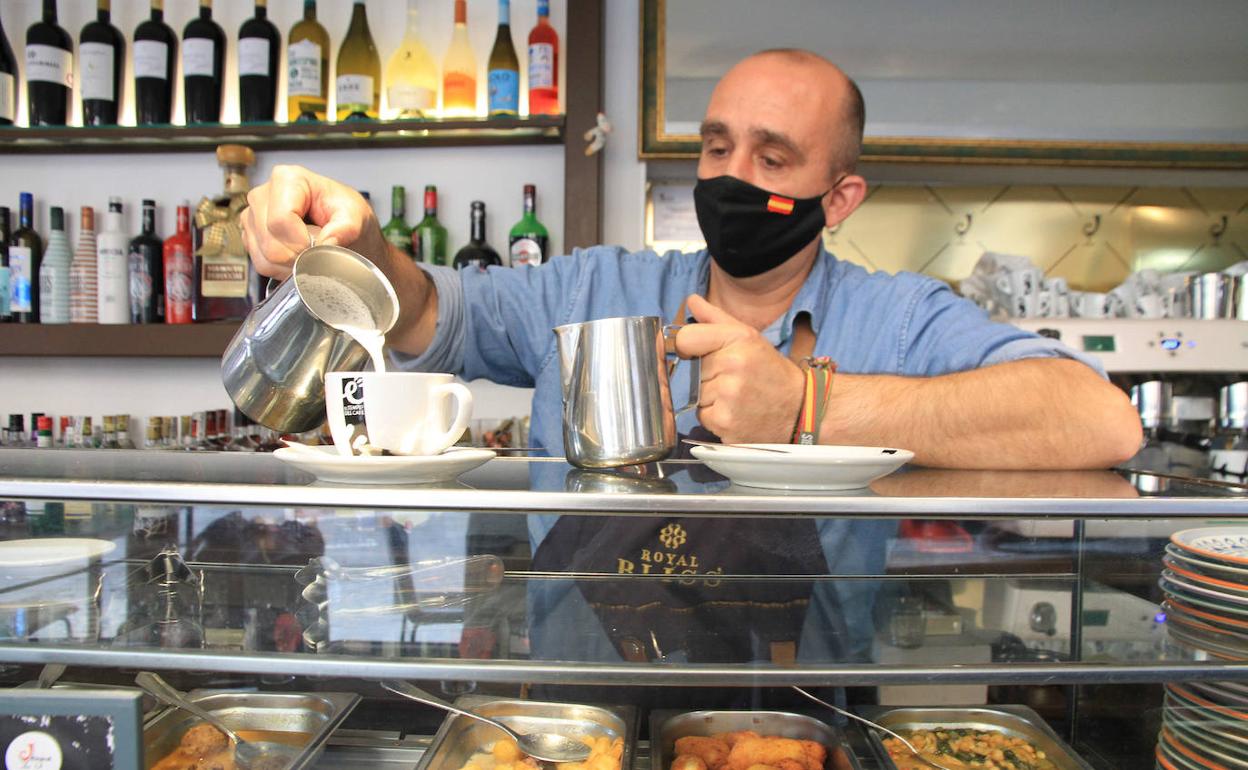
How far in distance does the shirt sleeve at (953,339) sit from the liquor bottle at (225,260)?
1.71 meters

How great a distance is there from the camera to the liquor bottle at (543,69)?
7.43 ft

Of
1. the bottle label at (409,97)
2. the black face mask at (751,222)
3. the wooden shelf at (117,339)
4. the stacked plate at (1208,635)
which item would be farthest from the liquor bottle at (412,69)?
the stacked plate at (1208,635)

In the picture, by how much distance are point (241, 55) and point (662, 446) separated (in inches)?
84.1

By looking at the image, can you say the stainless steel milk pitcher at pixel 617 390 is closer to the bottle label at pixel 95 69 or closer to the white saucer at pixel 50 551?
the white saucer at pixel 50 551

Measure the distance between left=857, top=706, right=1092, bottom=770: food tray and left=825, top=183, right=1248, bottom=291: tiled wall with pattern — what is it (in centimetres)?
188

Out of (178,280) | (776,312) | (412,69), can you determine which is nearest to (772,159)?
(776,312)

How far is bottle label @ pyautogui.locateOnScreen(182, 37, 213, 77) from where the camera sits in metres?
2.33

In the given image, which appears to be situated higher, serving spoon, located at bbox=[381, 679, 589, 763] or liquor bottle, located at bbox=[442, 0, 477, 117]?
liquor bottle, located at bbox=[442, 0, 477, 117]

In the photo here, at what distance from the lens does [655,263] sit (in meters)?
1.67

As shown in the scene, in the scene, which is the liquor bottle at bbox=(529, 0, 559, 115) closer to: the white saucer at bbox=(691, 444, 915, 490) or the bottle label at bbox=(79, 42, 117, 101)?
the bottle label at bbox=(79, 42, 117, 101)

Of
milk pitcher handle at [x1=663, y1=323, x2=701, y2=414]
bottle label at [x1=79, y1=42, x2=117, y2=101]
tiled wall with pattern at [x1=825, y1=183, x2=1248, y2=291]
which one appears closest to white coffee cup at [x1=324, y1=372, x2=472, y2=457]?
milk pitcher handle at [x1=663, y1=323, x2=701, y2=414]

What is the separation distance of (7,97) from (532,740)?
2.59 meters

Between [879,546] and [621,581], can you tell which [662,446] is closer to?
[621,581]

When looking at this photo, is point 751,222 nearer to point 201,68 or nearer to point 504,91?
point 504,91
